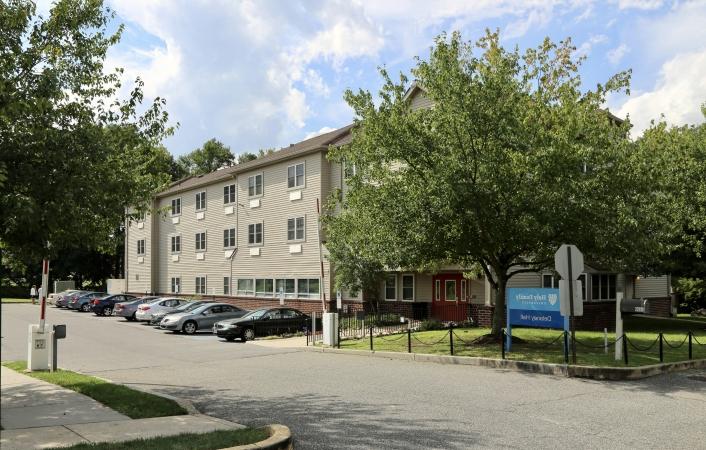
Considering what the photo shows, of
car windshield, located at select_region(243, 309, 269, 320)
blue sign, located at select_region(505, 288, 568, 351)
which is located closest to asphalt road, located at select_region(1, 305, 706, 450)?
blue sign, located at select_region(505, 288, 568, 351)

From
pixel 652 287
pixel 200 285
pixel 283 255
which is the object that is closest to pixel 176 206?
pixel 200 285

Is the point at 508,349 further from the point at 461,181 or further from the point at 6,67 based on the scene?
the point at 6,67

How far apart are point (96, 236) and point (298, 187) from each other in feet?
80.8

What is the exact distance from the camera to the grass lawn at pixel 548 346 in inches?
614

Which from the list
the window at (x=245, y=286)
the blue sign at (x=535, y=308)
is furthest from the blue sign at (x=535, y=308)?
the window at (x=245, y=286)

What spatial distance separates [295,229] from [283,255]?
76.7 inches

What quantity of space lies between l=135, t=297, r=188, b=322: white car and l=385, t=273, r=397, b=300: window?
11083 mm

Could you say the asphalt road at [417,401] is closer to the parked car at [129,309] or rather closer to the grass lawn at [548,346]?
the grass lawn at [548,346]

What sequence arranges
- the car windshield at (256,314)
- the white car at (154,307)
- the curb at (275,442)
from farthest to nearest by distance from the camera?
the white car at (154,307)
the car windshield at (256,314)
the curb at (275,442)

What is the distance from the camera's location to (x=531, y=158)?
50.1ft

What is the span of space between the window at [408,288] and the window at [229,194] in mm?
15903

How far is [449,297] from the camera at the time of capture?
93.3 ft

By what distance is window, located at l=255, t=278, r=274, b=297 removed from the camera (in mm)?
37438

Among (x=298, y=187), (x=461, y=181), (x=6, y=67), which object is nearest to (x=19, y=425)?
(x=6, y=67)
